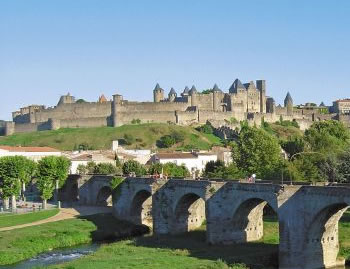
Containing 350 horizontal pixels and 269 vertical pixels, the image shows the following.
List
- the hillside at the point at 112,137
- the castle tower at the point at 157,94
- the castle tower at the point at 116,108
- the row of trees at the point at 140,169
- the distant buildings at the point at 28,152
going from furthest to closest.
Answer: the castle tower at the point at 157,94 < the castle tower at the point at 116,108 < the hillside at the point at 112,137 < the distant buildings at the point at 28,152 < the row of trees at the point at 140,169

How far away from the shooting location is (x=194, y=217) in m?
46.7

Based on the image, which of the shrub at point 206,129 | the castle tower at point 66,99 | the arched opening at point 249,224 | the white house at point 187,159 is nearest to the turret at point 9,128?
the castle tower at point 66,99

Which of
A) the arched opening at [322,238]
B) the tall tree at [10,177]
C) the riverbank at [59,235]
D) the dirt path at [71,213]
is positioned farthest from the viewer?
the tall tree at [10,177]

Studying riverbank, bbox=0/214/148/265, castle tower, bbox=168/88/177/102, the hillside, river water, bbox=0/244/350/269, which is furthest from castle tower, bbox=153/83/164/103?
river water, bbox=0/244/350/269

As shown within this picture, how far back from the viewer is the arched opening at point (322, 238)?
3200cm

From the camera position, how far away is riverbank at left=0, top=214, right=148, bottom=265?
131ft

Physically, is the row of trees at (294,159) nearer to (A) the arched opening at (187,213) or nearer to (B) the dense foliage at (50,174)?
(A) the arched opening at (187,213)

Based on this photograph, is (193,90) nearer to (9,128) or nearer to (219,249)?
(9,128)

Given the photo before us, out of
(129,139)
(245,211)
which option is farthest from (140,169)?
(129,139)

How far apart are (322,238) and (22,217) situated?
1143 inches

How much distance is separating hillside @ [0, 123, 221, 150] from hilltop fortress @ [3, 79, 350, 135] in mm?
6938

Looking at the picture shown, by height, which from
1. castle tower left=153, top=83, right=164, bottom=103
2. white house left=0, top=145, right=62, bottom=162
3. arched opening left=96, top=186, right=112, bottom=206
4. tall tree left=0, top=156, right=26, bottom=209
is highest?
castle tower left=153, top=83, right=164, bottom=103

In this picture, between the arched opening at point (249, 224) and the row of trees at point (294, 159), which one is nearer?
the arched opening at point (249, 224)

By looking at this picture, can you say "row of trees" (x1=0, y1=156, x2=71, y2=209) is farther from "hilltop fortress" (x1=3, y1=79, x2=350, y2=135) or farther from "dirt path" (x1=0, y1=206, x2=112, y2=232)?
"hilltop fortress" (x1=3, y1=79, x2=350, y2=135)
